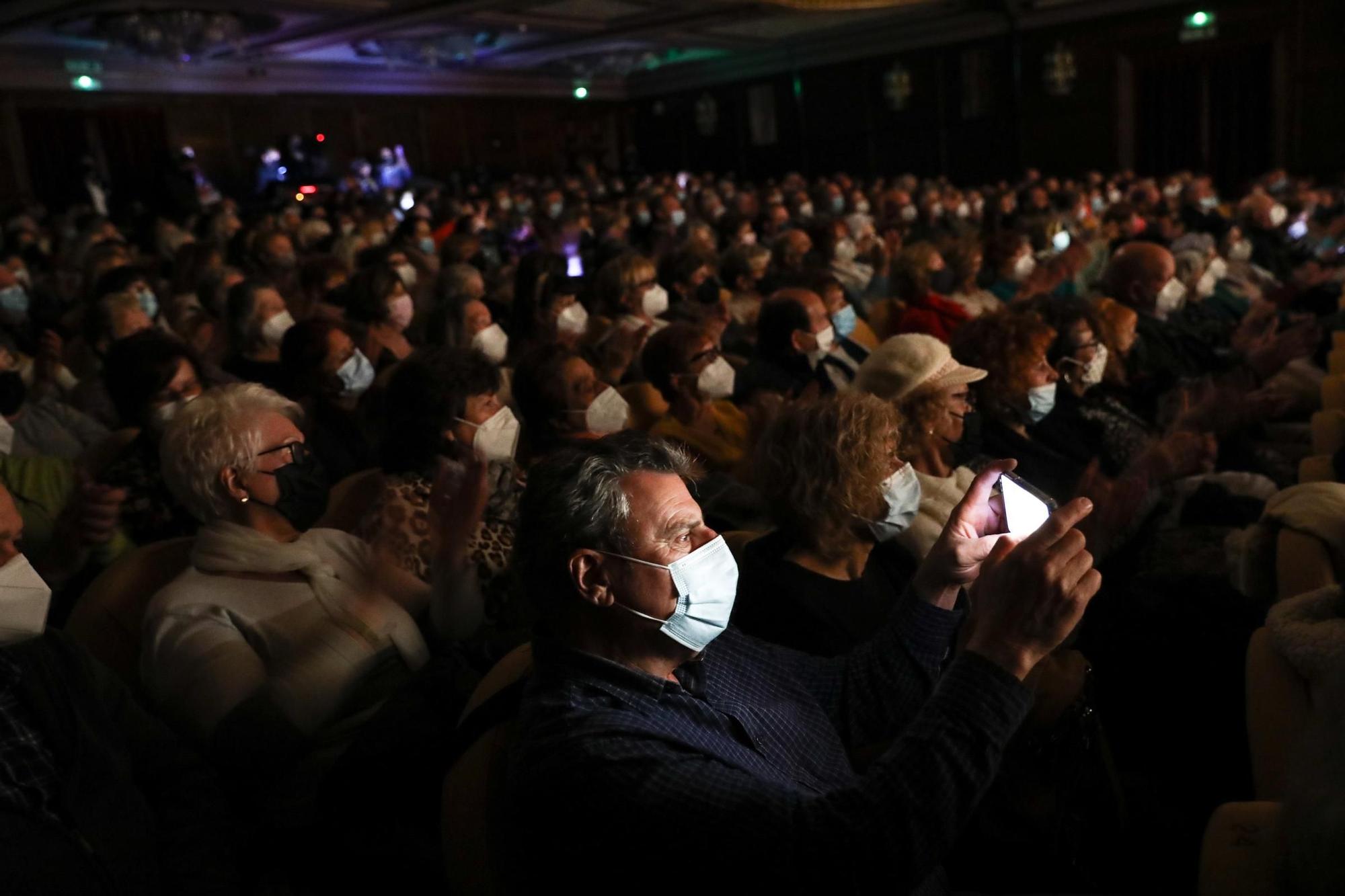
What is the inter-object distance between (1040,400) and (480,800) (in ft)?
7.95

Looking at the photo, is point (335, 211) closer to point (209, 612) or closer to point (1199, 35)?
point (209, 612)

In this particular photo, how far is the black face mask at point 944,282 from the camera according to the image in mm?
6129

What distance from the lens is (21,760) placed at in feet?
5.14

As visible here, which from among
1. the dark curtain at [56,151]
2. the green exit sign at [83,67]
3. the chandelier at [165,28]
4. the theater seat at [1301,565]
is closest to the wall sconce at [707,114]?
the chandelier at [165,28]

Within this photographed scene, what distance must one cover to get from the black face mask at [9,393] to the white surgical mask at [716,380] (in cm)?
231

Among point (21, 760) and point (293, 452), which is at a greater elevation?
point (293, 452)

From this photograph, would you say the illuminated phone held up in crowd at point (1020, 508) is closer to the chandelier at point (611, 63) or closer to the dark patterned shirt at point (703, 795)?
the dark patterned shirt at point (703, 795)

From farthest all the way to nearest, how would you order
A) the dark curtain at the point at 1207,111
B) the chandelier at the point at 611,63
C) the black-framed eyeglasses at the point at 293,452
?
the chandelier at the point at 611,63 < the dark curtain at the point at 1207,111 < the black-framed eyeglasses at the point at 293,452

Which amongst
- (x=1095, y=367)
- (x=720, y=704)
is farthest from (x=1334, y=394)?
(x=720, y=704)

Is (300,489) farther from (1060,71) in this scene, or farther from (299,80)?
(299,80)

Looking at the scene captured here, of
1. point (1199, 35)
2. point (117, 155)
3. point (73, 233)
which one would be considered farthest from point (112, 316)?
point (1199, 35)

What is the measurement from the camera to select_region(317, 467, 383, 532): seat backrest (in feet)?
8.48

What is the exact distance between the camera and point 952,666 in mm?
1266

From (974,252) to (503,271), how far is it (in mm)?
2950
